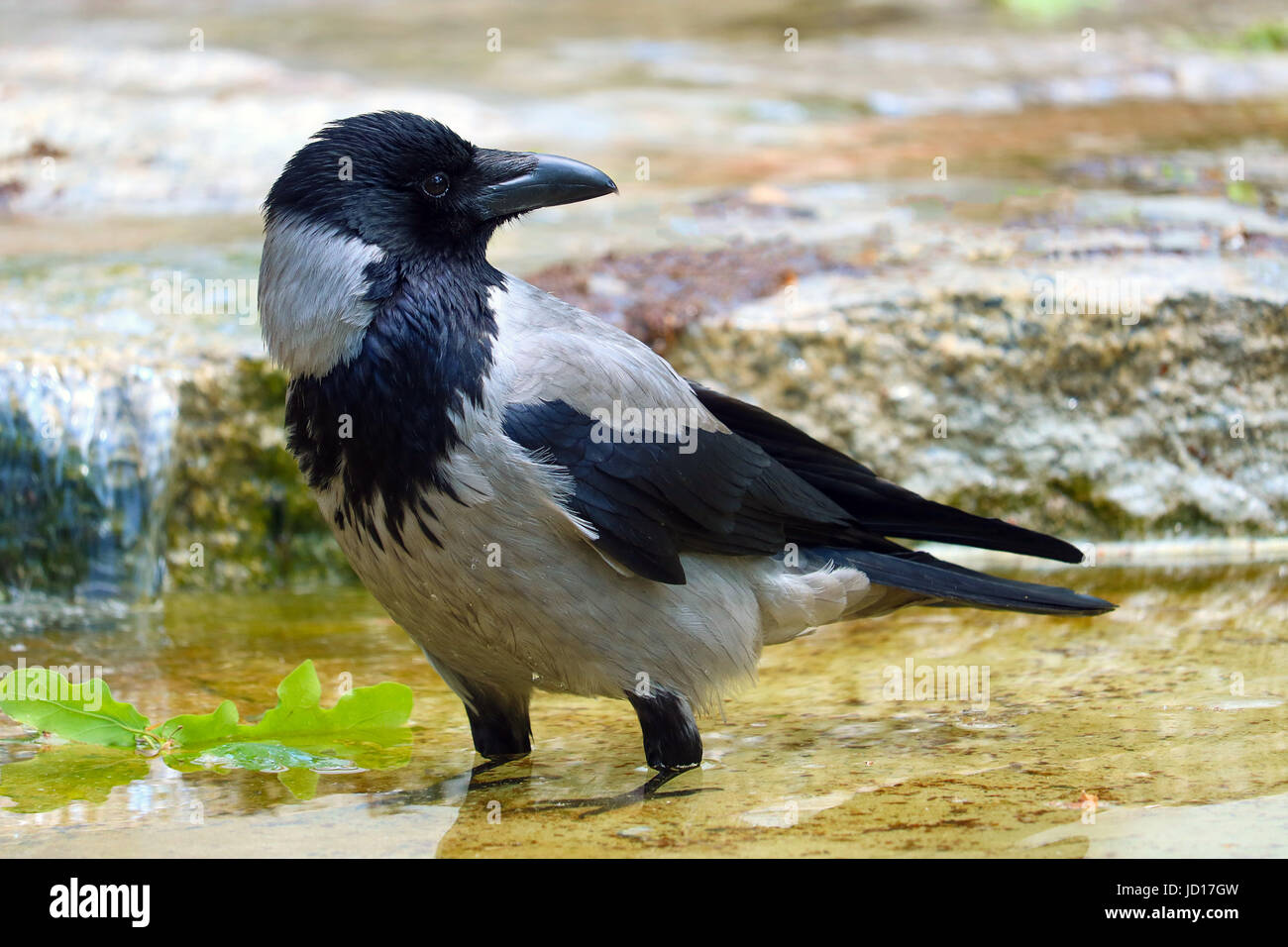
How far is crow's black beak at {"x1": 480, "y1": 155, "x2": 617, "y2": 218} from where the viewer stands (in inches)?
135

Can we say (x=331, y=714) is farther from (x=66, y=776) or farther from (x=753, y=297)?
(x=753, y=297)

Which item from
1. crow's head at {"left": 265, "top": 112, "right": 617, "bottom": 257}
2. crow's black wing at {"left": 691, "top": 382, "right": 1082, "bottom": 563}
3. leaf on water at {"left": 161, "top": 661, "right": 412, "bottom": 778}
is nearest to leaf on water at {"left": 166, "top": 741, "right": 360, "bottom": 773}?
leaf on water at {"left": 161, "top": 661, "right": 412, "bottom": 778}

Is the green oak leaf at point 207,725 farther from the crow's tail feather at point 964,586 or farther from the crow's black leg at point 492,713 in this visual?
the crow's tail feather at point 964,586

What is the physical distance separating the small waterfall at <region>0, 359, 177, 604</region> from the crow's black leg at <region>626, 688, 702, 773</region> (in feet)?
8.16

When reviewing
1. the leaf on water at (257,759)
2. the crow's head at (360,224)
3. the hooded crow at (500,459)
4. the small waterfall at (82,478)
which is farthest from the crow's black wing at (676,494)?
the small waterfall at (82,478)

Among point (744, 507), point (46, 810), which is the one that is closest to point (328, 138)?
point (744, 507)

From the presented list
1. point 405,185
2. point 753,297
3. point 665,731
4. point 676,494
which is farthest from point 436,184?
point 753,297

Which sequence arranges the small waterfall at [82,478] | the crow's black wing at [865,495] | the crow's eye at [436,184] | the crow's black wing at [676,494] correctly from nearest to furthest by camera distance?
the crow's black wing at [676,494]
the crow's eye at [436,184]
the crow's black wing at [865,495]
the small waterfall at [82,478]

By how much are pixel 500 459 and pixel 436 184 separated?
71 cm

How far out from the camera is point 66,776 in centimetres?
330

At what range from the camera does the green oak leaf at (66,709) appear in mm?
3312

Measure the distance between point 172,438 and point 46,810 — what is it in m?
2.29

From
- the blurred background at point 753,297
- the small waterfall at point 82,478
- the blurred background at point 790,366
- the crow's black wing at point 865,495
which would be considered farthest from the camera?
the blurred background at point 753,297
